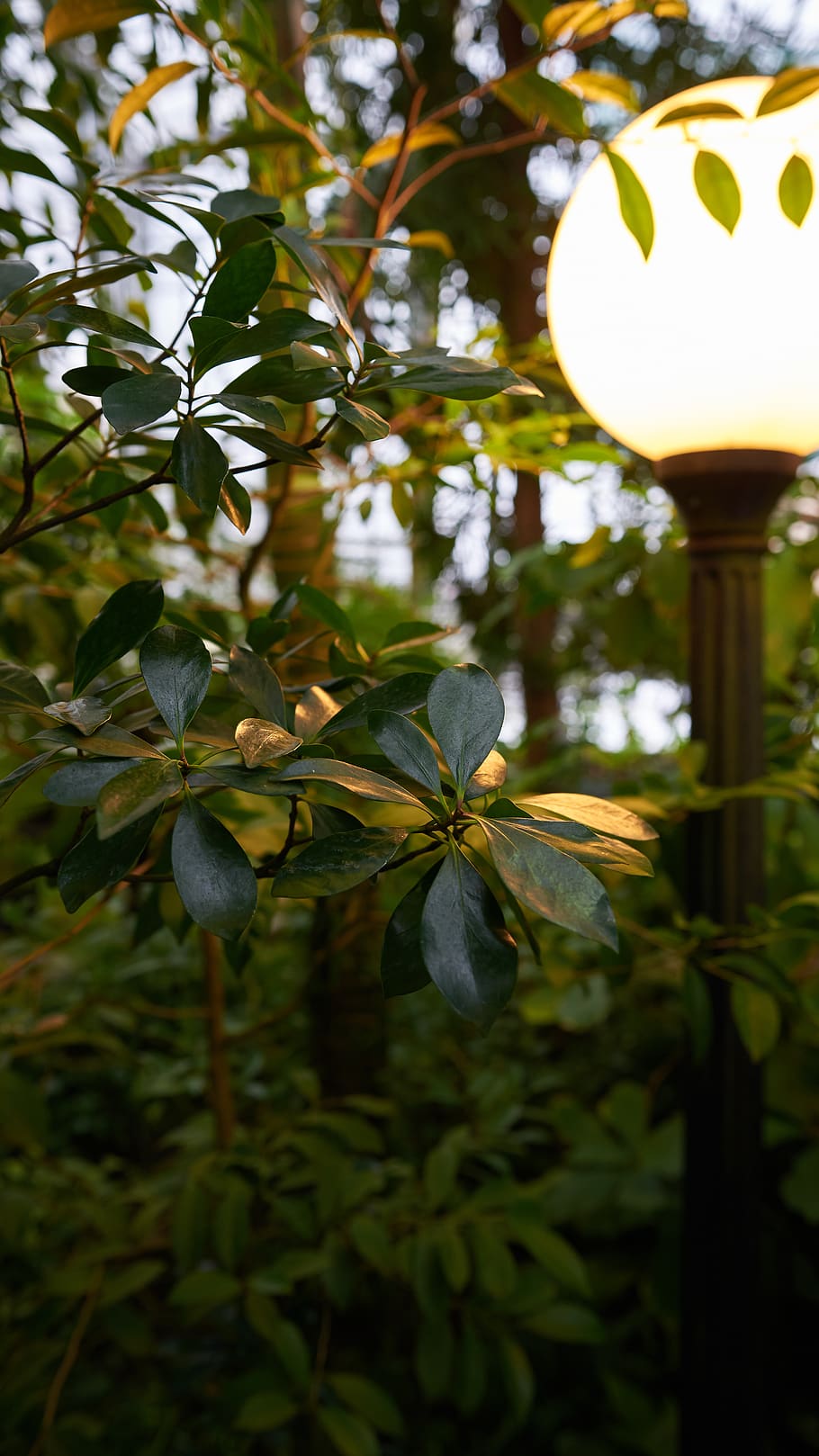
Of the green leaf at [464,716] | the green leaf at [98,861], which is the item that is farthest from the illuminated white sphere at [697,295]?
the green leaf at [98,861]

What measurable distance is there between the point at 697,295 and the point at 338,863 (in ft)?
2.25

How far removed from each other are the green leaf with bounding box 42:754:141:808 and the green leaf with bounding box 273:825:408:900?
0.07m

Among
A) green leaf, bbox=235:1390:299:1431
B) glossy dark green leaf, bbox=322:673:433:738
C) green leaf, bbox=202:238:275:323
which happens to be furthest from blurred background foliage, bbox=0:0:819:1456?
glossy dark green leaf, bbox=322:673:433:738

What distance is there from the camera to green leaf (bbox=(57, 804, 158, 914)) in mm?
349

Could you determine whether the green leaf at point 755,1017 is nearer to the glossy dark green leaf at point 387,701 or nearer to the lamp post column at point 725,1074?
the lamp post column at point 725,1074

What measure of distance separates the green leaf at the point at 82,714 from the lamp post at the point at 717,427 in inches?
21.7

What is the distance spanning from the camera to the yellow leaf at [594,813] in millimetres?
395

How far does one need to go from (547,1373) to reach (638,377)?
1.34 metres

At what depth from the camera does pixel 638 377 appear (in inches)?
35.1

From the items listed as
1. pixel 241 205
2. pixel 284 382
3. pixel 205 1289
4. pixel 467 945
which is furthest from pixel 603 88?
pixel 205 1289

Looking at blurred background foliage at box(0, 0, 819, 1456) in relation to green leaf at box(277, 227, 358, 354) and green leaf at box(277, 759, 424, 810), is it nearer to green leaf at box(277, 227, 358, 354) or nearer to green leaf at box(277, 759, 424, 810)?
green leaf at box(277, 227, 358, 354)

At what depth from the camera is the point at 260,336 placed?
407 mm

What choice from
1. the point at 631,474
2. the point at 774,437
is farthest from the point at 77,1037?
the point at 631,474

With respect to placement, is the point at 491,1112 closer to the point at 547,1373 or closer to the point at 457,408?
the point at 547,1373
